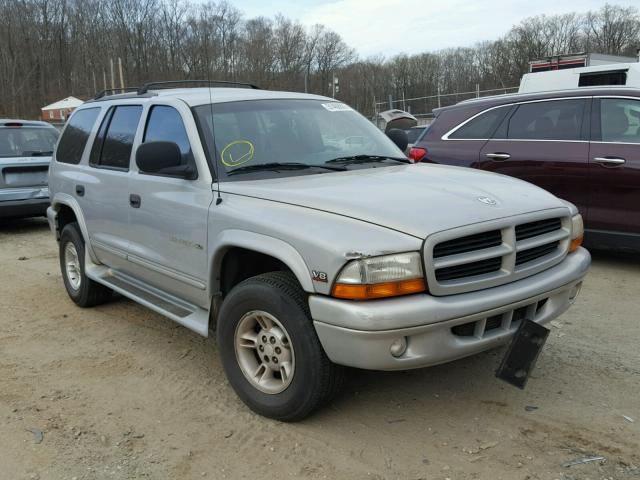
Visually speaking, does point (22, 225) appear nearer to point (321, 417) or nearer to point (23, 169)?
point (23, 169)

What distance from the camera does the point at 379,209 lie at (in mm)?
2852

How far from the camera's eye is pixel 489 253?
2.85m

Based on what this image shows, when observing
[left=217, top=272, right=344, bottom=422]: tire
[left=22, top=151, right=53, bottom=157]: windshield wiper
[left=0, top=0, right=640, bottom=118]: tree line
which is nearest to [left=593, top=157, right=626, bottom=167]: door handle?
[left=217, top=272, right=344, bottom=422]: tire

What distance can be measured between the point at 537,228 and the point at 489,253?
495 mm

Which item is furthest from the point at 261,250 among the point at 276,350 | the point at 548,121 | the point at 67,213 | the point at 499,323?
the point at 548,121

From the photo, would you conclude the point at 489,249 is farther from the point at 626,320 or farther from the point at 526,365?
the point at 626,320

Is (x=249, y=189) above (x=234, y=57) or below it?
below

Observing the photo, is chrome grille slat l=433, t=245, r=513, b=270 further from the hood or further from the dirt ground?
the dirt ground

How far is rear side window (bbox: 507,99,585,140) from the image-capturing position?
20.2ft

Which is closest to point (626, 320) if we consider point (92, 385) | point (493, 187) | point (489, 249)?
point (493, 187)

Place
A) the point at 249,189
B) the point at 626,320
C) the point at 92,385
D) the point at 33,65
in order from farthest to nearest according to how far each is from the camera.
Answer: the point at 33,65, the point at 626,320, the point at 92,385, the point at 249,189

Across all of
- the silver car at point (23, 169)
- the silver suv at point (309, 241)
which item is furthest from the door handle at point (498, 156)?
the silver car at point (23, 169)

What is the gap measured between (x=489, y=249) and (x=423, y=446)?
1.03 metres

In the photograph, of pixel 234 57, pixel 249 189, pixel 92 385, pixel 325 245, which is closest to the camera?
pixel 325 245
